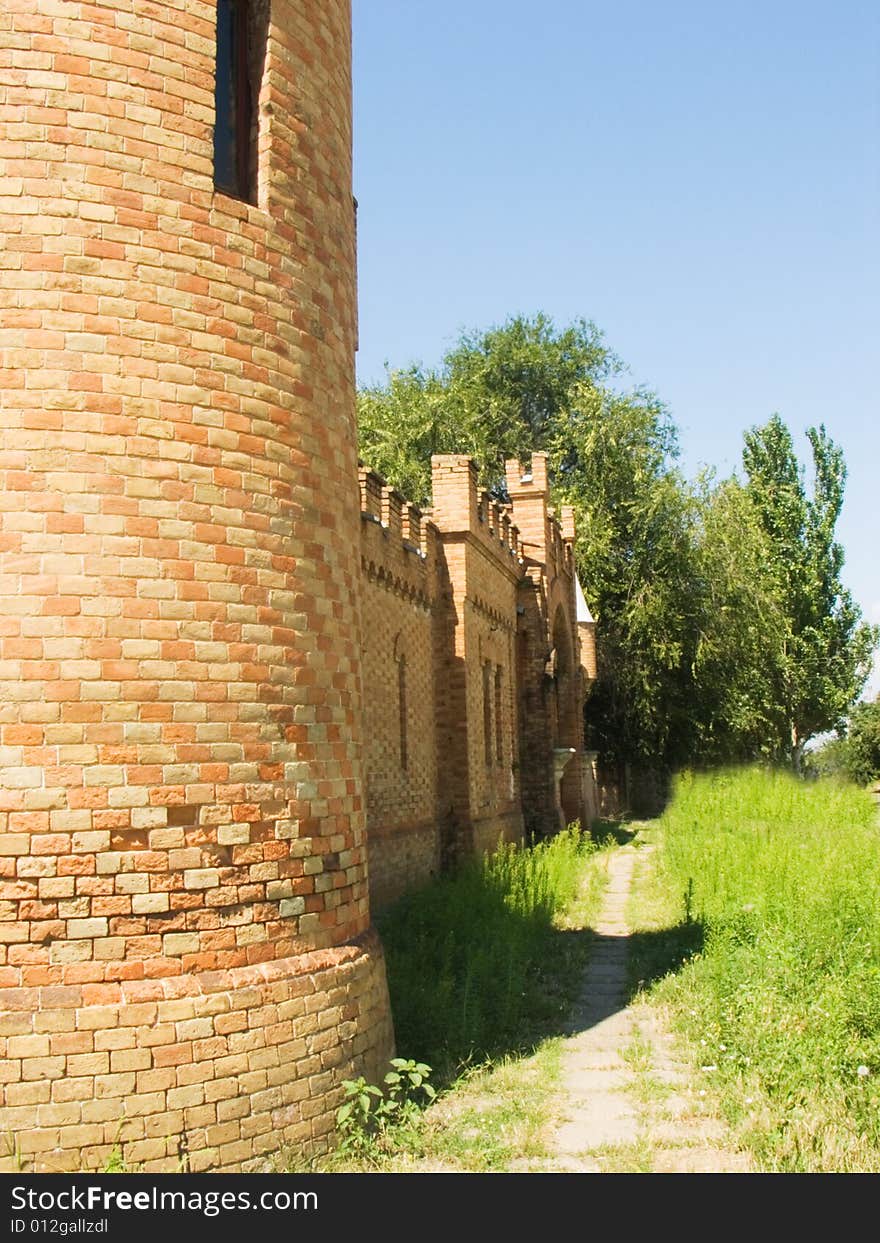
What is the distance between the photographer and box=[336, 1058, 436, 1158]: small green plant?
5848mm

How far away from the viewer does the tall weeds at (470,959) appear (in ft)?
26.0

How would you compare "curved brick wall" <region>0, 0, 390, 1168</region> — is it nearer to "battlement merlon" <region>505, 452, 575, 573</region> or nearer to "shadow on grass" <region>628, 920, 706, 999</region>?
"shadow on grass" <region>628, 920, 706, 999</region>

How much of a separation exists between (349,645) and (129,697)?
1697 mm

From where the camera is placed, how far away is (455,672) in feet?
52.4

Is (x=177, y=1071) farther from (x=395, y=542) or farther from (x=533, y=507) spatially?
(x=533, y=507)

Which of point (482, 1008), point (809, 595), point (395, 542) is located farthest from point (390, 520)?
point (809, 595)

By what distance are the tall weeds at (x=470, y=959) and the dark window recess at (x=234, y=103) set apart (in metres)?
5.47

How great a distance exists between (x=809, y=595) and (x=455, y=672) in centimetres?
2772

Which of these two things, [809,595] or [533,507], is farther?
[809,595]

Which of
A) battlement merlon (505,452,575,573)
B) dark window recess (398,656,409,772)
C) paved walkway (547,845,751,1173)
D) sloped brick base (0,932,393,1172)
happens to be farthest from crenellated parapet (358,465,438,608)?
battlement merlon (505,452,575,573)

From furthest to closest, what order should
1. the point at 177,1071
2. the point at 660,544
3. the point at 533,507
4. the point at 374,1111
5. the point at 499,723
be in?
1. the point at 660,544
2. the point at 533,507
3. the point at 499,723
4. the point at 374,1111
5. the point at 177,1071

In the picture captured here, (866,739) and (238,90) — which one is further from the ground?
(238,90)

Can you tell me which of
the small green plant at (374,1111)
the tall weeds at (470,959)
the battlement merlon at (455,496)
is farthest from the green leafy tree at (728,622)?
the small green plant at (374,1111)
